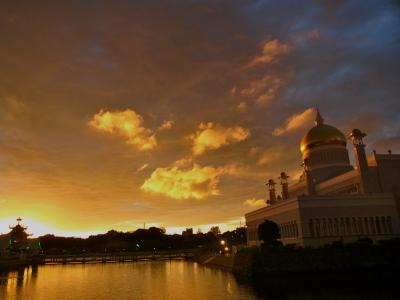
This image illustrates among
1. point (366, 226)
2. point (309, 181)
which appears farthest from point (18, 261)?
point (366, 226)

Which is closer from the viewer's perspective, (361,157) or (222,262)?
(361,157)

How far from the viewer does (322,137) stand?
7231 cm

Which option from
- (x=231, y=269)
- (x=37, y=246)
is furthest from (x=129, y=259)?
(x=231, y=269)

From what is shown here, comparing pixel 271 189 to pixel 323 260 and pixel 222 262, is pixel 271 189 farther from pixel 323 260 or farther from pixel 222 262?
pixel 323 260

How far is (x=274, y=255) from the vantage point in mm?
49344

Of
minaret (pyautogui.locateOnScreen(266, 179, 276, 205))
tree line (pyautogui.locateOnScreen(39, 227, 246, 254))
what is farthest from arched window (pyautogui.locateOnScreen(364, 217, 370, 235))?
tree line (pyautogui.locateOnScreen(39, 227, 246, 254))

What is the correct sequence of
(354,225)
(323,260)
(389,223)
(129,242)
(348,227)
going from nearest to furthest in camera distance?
(323,260) → (348,227) → (354,225) → (389,223) → (129,242)

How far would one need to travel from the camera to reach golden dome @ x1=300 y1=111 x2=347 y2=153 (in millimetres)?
72125

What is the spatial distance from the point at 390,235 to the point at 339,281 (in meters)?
20.5

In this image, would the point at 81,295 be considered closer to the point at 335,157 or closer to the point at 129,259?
the point at 335,157

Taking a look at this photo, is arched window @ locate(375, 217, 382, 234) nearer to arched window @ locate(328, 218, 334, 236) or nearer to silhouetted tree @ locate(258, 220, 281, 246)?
arched window @ locate(328, 218, 334, 236)

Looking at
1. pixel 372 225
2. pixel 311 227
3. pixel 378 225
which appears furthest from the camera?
pixel 378 225

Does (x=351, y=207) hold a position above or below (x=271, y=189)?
below

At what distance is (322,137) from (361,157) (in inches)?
567
